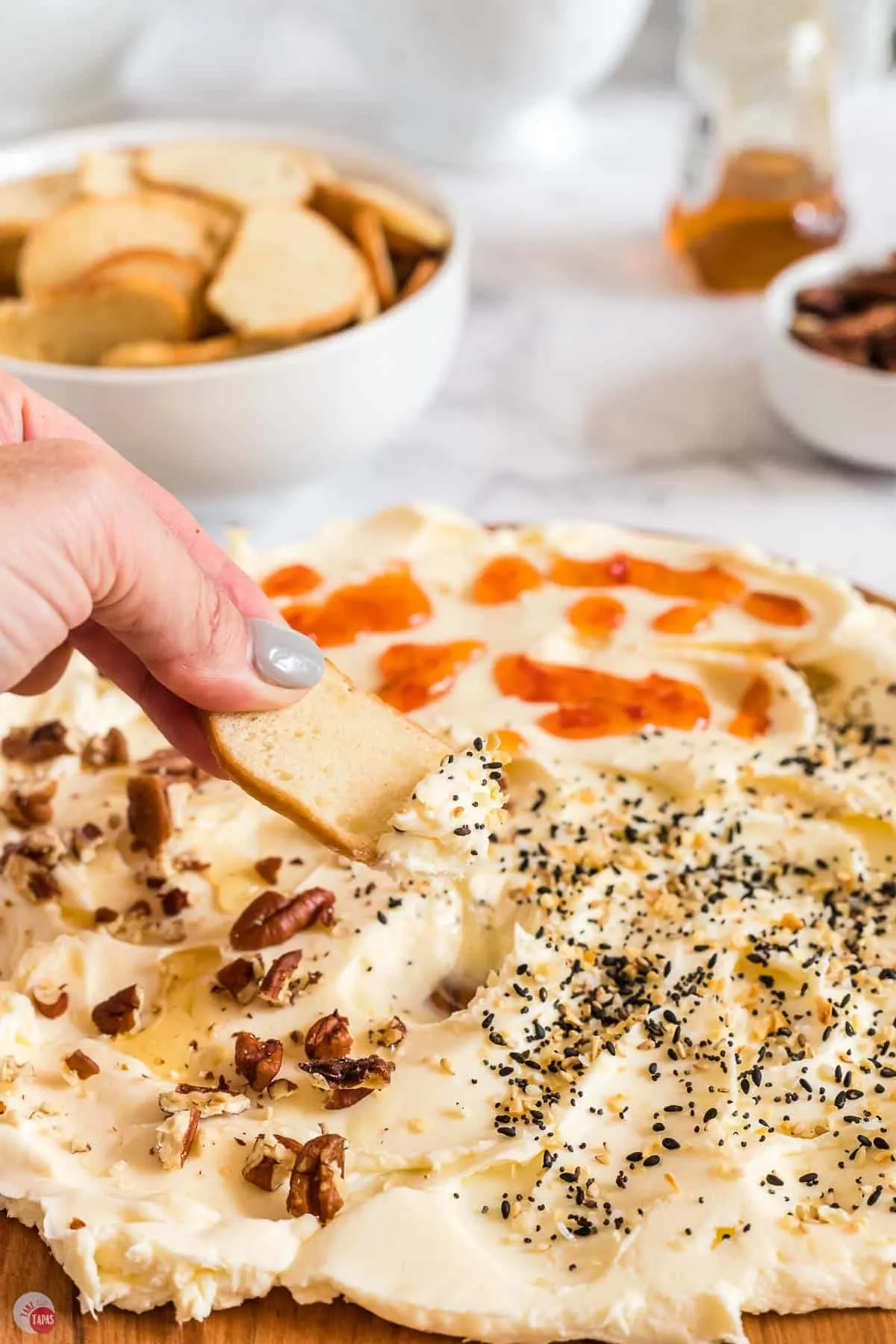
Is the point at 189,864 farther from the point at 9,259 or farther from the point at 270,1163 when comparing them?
the point at 9,259

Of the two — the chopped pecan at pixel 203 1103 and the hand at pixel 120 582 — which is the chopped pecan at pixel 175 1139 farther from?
the hand at pixel 120 582

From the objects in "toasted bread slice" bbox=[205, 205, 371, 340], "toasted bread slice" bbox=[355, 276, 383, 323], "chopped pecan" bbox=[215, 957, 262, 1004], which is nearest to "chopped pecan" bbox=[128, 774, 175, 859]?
"chopped pecan" bbox=[215, 957, 262, 1004]

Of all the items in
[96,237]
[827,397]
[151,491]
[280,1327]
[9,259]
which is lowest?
[280,1327]

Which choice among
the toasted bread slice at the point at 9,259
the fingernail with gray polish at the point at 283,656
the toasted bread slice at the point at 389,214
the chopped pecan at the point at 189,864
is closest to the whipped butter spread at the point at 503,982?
the chopped pecan at the point at 189,864

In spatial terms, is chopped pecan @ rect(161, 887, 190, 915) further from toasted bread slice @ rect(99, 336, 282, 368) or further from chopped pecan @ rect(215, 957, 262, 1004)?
toasted bread slice @ rect(99, 336, 282, 368)

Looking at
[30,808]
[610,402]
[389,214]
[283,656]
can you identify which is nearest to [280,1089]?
[283,656]
